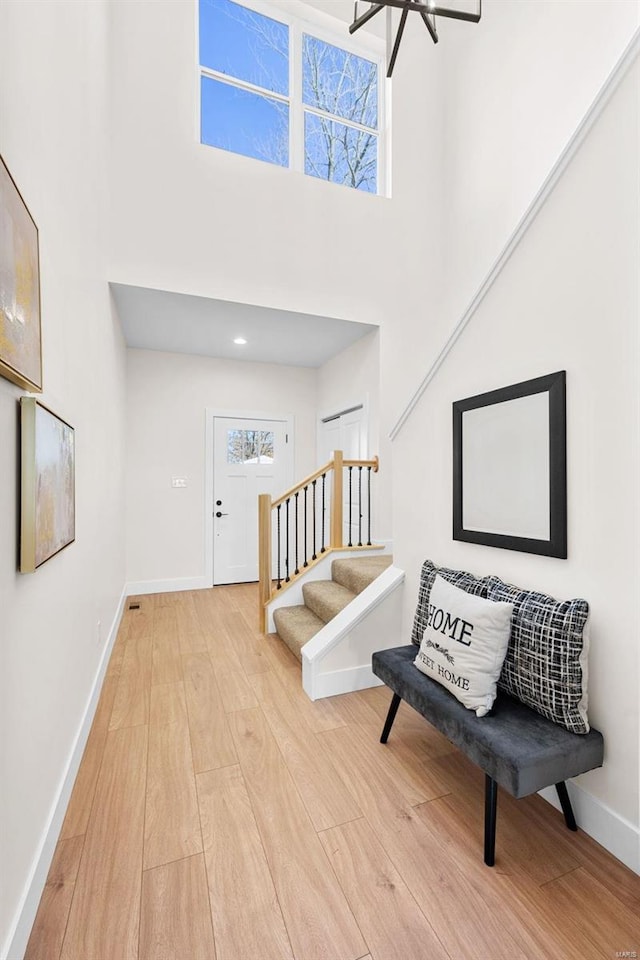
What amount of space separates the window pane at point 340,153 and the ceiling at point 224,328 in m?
1.41

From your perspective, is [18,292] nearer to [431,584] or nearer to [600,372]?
[600,372]

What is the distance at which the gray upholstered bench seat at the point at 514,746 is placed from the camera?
1335 mm

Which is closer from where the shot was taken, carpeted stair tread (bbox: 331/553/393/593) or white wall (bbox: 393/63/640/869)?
white wall (bbox: 393/63/640/869)

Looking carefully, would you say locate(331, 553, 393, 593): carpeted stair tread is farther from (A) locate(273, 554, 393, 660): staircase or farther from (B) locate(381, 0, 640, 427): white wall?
(B) locate(381, 0, 640, 427): white wall

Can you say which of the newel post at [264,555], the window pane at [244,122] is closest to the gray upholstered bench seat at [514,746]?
the newel post at [264,555]

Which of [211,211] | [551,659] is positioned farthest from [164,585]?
[551,659]

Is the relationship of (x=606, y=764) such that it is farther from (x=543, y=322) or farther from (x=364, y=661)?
(x=543, y=322)

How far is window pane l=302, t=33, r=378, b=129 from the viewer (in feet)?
13.9

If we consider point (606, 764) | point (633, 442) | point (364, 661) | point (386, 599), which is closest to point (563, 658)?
point (606, 764)

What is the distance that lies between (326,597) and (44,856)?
2099mm

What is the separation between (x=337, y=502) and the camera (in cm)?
382

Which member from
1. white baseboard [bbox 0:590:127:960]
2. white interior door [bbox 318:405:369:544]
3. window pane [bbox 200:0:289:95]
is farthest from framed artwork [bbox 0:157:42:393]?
window pane [bbox 200:0:289:95]

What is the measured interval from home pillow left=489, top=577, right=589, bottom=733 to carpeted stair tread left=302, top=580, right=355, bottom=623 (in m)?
1.54

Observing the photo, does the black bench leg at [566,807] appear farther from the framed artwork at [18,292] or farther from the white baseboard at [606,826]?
the framed artwork at [18,292]
